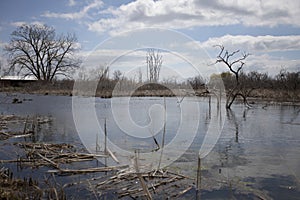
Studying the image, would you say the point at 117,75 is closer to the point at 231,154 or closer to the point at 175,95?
the point at 175,95

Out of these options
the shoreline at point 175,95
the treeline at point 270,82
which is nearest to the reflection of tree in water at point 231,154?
the shoreline at point 175,95

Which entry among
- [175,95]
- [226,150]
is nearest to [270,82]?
[175,95]

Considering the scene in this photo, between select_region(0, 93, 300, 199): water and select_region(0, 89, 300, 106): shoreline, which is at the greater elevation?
select_region(0, 89, 300, 106): shoreline

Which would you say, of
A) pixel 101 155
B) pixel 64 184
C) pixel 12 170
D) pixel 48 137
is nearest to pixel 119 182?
pixel 64 184

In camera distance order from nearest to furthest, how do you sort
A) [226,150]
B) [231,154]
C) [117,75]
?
1. [231,154]
2. [226,150]
3. [117,75]

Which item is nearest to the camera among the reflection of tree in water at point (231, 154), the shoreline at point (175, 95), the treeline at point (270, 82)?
the reflection of tree in water at point (231, 154)

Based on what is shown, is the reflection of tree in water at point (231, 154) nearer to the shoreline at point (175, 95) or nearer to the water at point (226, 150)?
the water at point (226, 150)

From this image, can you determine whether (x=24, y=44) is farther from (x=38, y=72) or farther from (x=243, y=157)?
(x=243, y=157)

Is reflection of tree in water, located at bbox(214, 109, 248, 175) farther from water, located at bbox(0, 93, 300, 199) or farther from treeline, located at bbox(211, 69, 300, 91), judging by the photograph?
treeline, located at bbox(211, 69, 300, 91)

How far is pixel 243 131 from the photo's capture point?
8.58 m

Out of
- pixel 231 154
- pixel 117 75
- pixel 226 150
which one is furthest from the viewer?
pixel 117 75

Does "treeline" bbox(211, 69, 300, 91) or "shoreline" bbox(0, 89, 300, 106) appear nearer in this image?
"shoreline" bbox(0, 89, 300, 106)

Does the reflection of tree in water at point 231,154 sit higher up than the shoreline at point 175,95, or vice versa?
the shoreline at point 175,95

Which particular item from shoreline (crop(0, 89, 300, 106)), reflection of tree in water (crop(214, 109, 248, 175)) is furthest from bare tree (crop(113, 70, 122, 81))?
reflection of tree in water (crop(214, 109, 248, 175))
